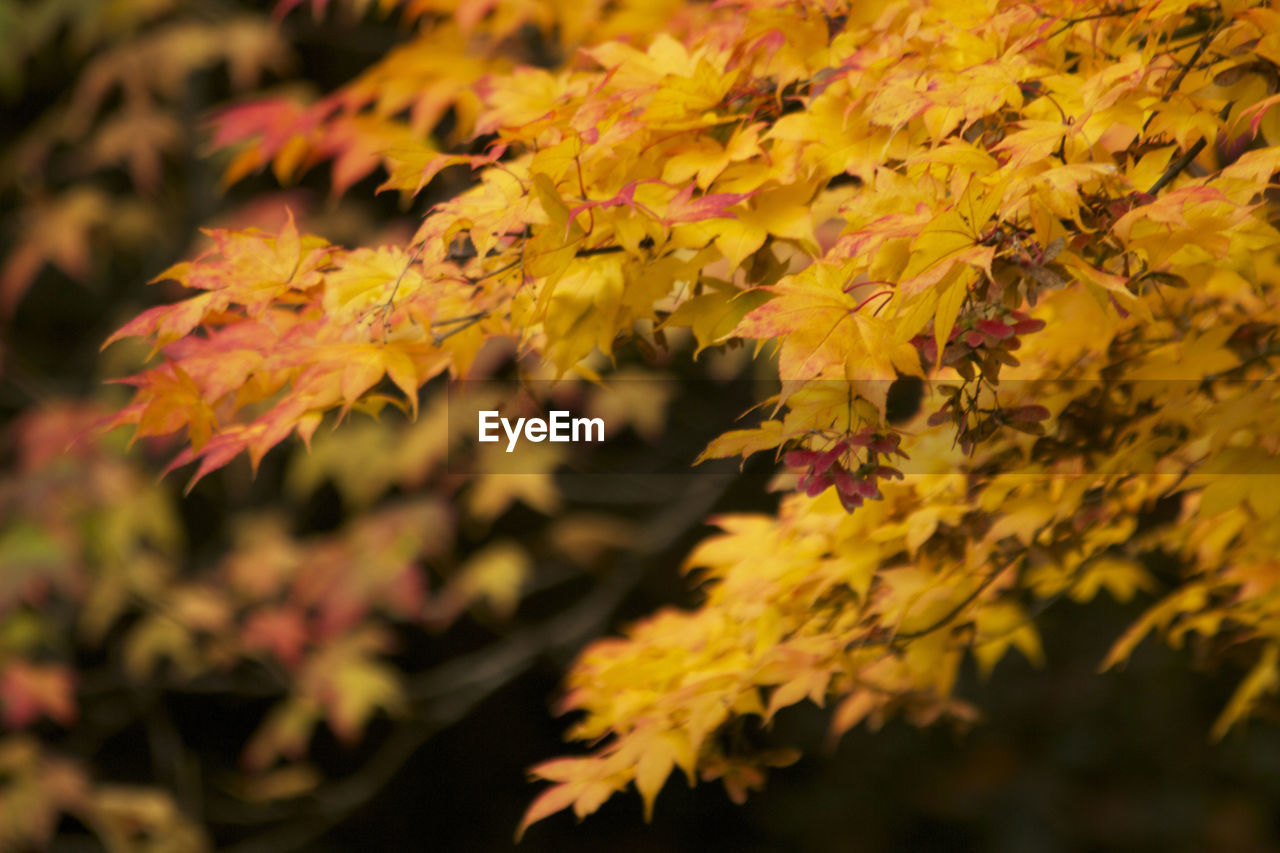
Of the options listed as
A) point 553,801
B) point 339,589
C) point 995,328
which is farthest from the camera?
point 339,589

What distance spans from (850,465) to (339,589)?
2.00 metres

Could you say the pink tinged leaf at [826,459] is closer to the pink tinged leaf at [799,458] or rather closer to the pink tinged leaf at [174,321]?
the pink tinged leaf at [799,458]

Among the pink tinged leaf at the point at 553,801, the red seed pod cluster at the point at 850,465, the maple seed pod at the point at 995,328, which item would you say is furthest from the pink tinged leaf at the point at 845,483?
the pink tinged leaf at the point at 553,801

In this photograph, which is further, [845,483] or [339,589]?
[339,589]

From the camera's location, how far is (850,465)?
0.81 metres

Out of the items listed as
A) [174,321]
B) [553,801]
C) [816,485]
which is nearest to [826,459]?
[816,485]

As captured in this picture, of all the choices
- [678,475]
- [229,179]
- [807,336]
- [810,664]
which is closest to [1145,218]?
[807,336]

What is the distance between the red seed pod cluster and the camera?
0.79m

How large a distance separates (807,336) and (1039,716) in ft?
10.8

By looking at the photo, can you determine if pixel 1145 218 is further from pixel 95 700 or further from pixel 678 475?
pixel 95 700

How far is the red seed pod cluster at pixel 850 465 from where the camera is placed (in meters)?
0.79

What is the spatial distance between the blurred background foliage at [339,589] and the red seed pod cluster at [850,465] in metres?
1.07

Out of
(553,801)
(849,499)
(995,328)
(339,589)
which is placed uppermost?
(995,328)

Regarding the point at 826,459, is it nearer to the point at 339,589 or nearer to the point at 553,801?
the point at 553,801
